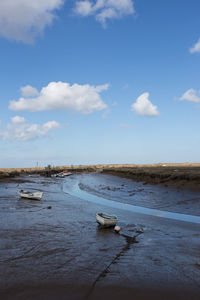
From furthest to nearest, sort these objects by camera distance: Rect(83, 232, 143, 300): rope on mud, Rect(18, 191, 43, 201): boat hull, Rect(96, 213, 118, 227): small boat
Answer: Rect(18, 191, 43, 201): boat hull < Rect(96, 213, 118, 227): small boat < Rect(83, 232, 143, 300): rope on mud

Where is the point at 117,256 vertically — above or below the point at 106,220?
below

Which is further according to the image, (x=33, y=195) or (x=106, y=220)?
(x=33, y=195)

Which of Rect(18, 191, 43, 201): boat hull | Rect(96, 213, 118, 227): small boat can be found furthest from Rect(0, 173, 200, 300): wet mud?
Rect(18, 191, 43, 201): boat hull

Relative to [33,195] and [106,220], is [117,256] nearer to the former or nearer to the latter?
[106,220]

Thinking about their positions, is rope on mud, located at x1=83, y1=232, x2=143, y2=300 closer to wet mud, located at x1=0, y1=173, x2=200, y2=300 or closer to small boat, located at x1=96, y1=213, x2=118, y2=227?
wet mud, located at x1=0, y1=173, x2=200, y2=300

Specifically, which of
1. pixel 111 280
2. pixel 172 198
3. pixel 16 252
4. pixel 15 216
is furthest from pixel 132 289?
pixel 172 198

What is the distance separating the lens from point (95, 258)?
12266mm

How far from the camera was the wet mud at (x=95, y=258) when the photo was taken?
919 centimetres

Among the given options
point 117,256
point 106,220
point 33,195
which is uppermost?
point 33,195

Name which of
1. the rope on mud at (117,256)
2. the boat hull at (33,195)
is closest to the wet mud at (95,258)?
the rope on mud at (117,256)

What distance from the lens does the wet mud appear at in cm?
919

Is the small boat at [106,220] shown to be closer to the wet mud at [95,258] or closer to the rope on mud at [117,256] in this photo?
the wet mud at [95,258]

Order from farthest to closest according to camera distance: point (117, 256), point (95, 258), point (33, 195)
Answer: point (33, 195) → point (117, 256) → point (95, 258)

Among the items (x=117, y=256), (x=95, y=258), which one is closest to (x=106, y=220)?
(x=117, y=256)
